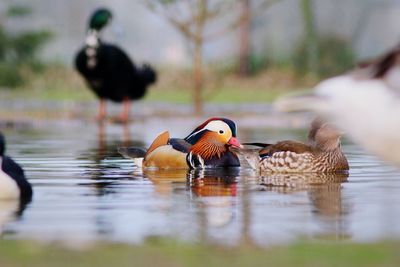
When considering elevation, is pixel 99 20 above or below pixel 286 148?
above

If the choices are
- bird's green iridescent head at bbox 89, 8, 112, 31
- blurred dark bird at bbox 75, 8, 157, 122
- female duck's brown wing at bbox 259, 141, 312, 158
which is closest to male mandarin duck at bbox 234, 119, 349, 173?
female duck's brown wing at bbox 259, 141, 312, 158

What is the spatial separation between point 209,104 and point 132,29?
27.0 m

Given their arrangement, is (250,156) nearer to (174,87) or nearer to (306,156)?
(306,156)

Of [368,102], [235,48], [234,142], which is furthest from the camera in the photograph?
[235,48]

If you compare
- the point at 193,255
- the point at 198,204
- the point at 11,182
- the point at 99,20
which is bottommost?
the point at 193,255

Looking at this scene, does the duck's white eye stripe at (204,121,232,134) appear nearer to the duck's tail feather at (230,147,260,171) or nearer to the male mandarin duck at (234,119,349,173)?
the duck's tail feather at (230,147,260,171)

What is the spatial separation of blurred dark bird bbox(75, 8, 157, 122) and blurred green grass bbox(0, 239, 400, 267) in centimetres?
1786

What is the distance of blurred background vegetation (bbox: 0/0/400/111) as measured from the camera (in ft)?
110

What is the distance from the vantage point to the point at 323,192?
39.1 feet

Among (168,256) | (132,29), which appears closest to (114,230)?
(168,256)

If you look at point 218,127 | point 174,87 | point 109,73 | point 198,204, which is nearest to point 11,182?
point 198,204

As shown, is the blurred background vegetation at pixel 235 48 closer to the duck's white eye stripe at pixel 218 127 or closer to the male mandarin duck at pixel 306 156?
the duck's white eye stripe at pixel 218 127

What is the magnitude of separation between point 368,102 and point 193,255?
1.70 metres

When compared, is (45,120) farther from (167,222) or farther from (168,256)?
(168,256)
